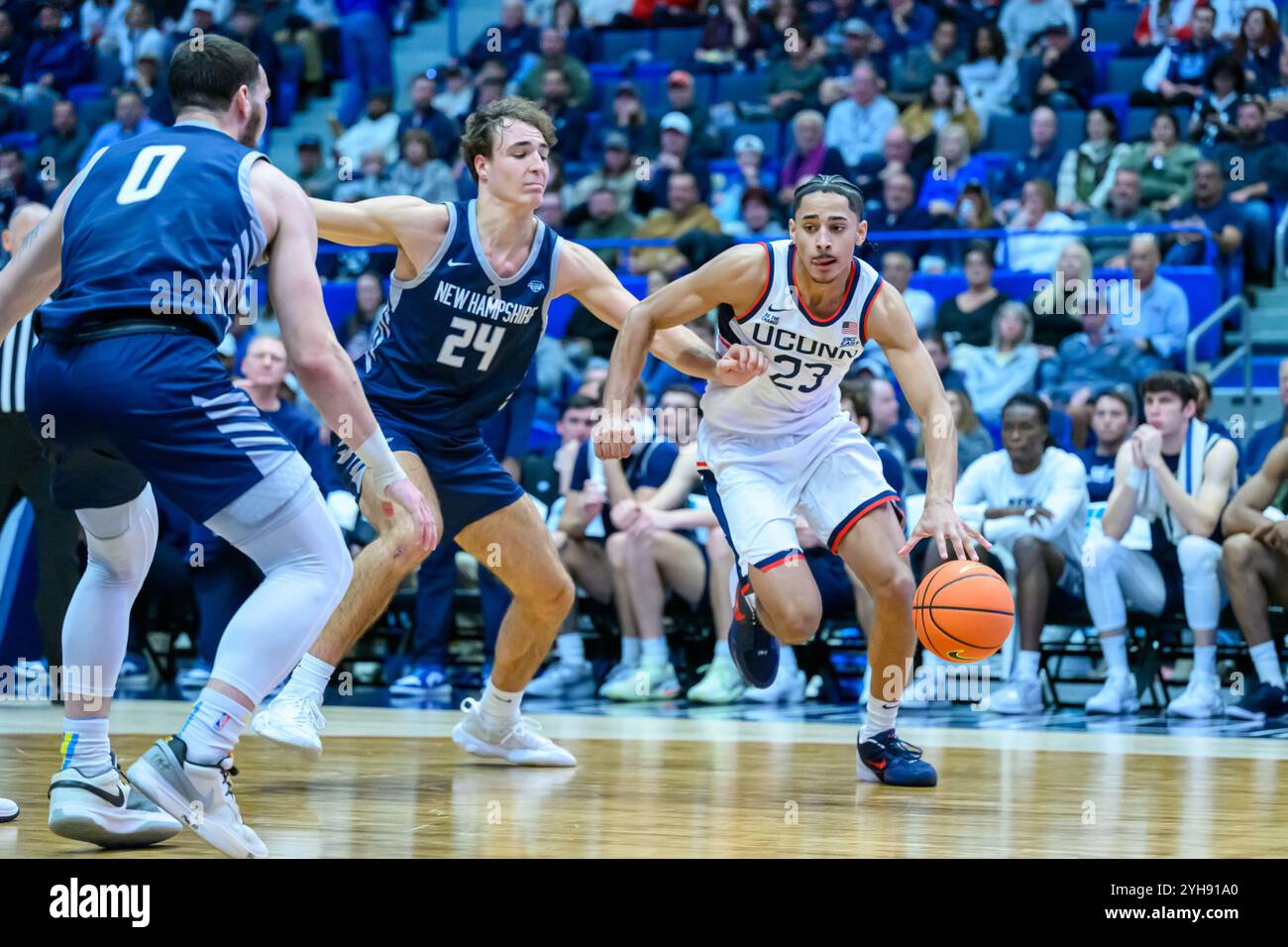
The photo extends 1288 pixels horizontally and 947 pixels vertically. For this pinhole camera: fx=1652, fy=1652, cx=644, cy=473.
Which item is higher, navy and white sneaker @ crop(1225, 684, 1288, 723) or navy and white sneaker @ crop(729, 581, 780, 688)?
navy and white sneaker @ crop(729, 581, 780, 688)

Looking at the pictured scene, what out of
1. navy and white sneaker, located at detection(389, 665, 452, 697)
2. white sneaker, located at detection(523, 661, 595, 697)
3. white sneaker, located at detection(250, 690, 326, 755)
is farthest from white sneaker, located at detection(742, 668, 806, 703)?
white sneaker, located at detection(250, 690, 326, 755)

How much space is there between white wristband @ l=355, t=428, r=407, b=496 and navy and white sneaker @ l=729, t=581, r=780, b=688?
2.06 metres

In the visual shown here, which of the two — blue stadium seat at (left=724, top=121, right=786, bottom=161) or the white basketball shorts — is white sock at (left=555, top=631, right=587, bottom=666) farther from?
blue stadium seat at (left=724, top=121, right=786, bottom=161)

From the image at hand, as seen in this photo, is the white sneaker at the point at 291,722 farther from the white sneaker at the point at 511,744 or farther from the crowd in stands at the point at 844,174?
the crowd in stands at the point at 844,174

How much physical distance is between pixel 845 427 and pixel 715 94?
8.07 metres

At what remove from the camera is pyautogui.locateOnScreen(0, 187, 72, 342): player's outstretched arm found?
3.84 meters

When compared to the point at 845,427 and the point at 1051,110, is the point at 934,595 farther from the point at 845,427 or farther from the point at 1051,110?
the point at 1051,110

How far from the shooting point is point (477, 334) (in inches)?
210

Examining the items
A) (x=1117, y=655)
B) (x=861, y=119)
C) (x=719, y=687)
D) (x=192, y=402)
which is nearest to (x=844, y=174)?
(x=861, y=119)

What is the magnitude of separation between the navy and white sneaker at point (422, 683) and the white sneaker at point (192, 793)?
478 centimetres

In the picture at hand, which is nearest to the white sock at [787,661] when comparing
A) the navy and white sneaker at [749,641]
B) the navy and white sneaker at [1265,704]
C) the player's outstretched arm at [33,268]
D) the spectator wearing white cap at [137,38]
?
the navy and white sneaker at [1265,704]

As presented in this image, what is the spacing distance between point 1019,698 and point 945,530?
3.16m

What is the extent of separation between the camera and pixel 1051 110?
1091 cm
